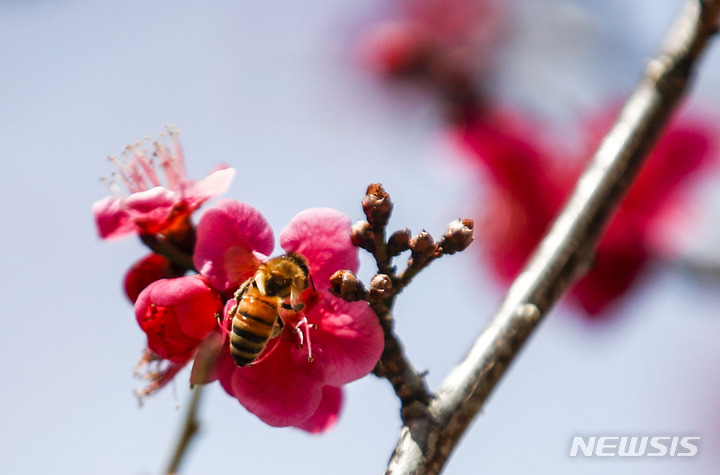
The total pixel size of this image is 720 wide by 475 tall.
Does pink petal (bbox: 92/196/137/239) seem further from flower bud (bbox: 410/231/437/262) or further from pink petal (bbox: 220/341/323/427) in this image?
flower bud (bbox: 410/231/437/262)

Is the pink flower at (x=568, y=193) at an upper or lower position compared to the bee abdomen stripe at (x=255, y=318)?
lower

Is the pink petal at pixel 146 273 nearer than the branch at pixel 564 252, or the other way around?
the branch at pixel 564 252

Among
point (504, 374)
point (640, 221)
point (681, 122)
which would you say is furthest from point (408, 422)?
point (681, 122)

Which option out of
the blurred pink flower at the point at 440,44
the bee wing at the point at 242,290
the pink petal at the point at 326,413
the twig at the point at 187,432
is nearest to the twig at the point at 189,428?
Result: the twig at the point at 187,432

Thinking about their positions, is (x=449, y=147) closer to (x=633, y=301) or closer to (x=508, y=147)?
(x=508, y=147)

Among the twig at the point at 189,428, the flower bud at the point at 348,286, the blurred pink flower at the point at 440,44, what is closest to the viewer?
the twig at the point at 189,428

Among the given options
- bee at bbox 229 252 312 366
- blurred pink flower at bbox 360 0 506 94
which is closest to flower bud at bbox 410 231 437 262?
bee at bbox 229 252 312 366

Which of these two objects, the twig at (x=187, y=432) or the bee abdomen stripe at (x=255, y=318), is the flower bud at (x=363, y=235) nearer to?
the bee abdomen stripe at (x=255, y=318)
